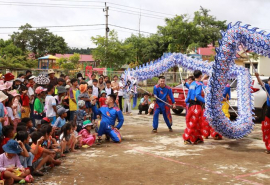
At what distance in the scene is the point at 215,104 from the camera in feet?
24.6

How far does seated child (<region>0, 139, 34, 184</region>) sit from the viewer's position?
15.7 feet

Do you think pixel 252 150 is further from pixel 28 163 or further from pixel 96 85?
pixel 96 85

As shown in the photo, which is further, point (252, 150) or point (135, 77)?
point (135, 77)

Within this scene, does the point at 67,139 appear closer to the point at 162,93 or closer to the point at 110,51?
the point at 162,93

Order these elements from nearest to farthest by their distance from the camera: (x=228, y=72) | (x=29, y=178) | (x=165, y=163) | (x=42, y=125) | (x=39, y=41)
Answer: (x=29, y=178) < (x=42, y=125) < (x=165, y=163) < (x=228, y=72) < (x=39, y=41)

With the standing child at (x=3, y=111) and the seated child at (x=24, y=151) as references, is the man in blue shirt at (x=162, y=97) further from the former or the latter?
the seated child at (x=24, y=151)

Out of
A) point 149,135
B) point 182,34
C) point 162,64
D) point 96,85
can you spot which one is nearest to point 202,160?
point 149,135

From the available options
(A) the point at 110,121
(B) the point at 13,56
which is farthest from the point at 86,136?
(B) the point at 13,56

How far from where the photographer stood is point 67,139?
6961 mm

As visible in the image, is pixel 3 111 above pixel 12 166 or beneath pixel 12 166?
above

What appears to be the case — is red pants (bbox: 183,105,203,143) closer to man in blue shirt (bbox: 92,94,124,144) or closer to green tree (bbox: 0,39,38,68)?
man in blue shirt (bbox: 92,94,124,144)

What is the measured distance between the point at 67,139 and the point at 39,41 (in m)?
51.6

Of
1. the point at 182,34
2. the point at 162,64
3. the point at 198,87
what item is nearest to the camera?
the point at 198,87

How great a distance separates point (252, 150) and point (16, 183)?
16.8 feet
